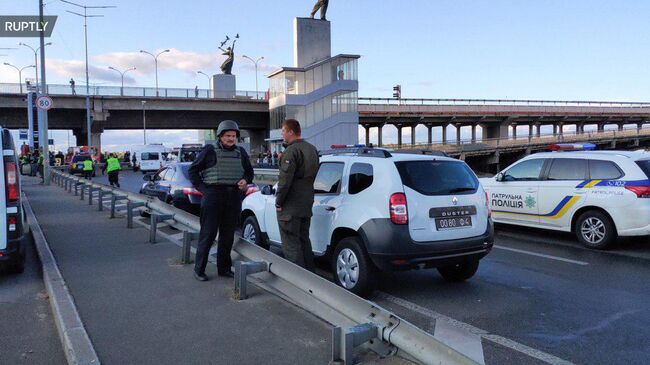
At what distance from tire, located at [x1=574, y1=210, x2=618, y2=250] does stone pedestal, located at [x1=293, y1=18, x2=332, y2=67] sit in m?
50.8

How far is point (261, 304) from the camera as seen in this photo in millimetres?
5102

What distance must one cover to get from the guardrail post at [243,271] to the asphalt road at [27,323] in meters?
1.66

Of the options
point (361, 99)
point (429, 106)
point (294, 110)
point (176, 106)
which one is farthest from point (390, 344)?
point (429, 106)

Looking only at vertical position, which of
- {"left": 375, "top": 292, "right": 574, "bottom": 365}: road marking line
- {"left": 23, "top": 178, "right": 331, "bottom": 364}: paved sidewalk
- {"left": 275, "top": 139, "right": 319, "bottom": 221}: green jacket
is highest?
{"left": 275, "top": 139, "right": 319, "bottom": 221}: green jacket

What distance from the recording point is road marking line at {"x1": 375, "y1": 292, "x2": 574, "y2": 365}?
13.3ft

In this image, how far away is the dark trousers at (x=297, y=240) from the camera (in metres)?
5.73

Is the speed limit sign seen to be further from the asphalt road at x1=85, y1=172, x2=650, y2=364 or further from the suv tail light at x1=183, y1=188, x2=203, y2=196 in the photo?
the asphalt road at x1=85, y1=172, x2=650, y2=364

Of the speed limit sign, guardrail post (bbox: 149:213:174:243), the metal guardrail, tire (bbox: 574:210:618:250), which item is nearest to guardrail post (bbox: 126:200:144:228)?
guardrail post (bbox: 149:213:174:243)

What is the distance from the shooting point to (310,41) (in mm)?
58375

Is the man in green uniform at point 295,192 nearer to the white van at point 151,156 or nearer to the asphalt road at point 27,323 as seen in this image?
the asphalt road at point 27,323

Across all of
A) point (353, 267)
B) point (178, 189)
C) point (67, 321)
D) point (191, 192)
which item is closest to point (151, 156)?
point (178, 189)

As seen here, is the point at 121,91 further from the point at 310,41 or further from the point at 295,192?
the point at 295,192

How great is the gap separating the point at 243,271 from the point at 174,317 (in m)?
0.79

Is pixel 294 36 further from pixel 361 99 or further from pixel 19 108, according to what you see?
pixel 19 108
